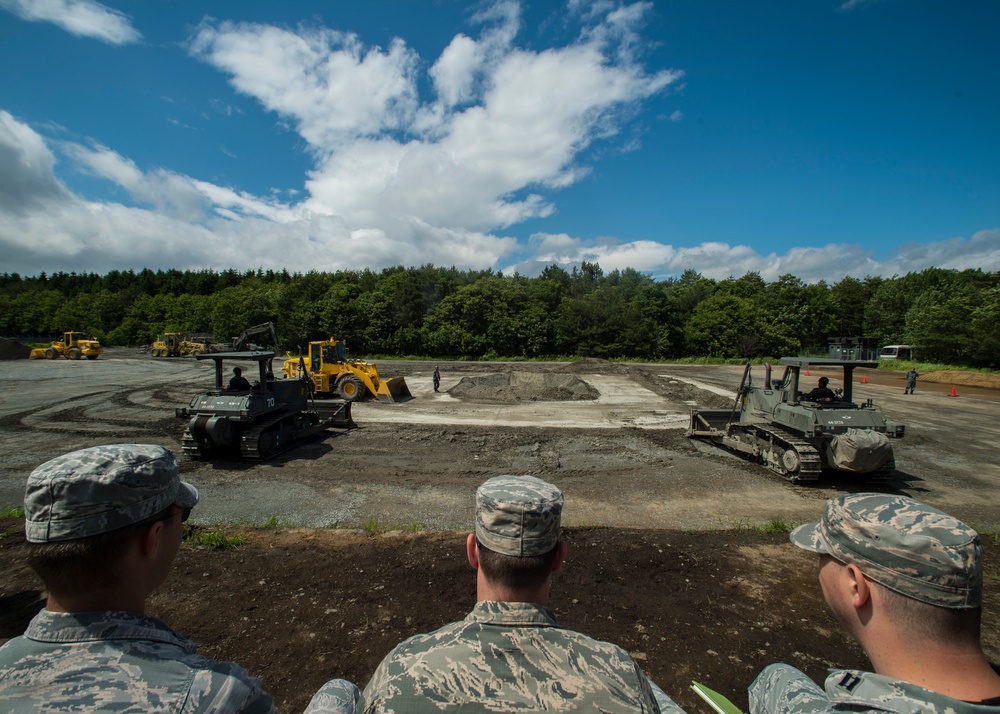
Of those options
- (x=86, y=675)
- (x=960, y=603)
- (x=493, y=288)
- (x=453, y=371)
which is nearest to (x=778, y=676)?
(x=960, y=603)

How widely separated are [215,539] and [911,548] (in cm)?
704

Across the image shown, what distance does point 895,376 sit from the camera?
36750 mm

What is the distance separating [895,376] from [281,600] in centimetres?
4514

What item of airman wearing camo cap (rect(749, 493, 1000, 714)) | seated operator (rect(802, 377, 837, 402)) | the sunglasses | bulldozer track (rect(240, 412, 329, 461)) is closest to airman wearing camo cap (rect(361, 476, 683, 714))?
airman wearing camo cap (rect(749, 493, 1000, 714))

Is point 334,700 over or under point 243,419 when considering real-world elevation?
over

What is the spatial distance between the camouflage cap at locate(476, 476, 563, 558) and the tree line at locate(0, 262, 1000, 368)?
168ft

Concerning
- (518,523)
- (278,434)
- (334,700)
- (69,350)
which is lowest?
(278,434)

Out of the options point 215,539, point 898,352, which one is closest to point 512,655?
point 215,539

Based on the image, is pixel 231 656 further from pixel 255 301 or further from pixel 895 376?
pixel 255 301

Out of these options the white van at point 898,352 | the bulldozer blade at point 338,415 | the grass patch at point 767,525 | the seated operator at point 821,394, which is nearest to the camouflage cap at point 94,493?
the grass patch at point 767,525

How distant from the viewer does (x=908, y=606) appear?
154cm

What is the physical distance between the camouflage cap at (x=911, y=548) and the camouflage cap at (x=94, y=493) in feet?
7.51

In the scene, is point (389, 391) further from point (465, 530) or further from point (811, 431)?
point (811, 431)

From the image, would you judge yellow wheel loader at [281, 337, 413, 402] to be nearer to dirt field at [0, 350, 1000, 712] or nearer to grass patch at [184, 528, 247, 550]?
dirt field at [0, 350, 1000, 712]
